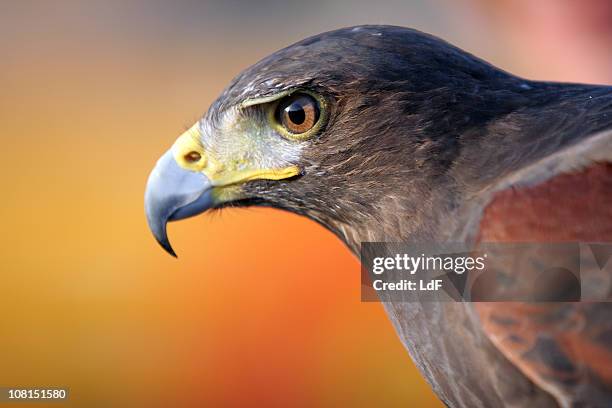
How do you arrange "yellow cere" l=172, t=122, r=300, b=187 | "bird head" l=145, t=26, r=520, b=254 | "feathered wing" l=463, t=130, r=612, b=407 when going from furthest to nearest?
"yellow cere" l=172, t=122, r=300, b=187
"bird head" l=145, t=26, r=520, b=254
"feathered wing" l=463, t=130, r=612, b=407

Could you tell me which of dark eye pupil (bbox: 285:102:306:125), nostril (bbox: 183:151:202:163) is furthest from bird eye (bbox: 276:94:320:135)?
nostril (bbox: 183:151:202:163)

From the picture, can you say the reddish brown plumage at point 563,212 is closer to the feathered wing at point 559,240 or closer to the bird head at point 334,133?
the feathered wing at point 559,240

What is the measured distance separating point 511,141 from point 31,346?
3472 mm

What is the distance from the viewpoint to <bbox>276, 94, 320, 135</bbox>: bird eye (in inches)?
66.3

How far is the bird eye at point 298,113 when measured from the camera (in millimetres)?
1685

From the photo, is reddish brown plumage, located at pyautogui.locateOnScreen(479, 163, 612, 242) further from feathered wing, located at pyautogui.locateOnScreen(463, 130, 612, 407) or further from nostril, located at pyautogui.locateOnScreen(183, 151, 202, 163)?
nostril, located at pyautogui.locateOnScreen(183, 151, 202, 163)

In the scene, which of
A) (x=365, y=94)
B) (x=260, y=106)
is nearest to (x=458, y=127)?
(x=365, y=94)

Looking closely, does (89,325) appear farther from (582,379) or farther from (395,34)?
(582,379)

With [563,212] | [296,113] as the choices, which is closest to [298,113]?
[296,113]

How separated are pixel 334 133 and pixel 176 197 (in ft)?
1.37

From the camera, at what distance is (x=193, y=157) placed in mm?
1823

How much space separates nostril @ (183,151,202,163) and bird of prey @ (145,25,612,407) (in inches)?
0.4

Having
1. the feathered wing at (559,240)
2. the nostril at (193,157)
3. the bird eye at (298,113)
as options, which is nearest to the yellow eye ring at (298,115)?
the bird eye at (298,113)

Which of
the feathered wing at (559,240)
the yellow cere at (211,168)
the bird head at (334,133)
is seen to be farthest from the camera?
the yellow cere at (211,168)
